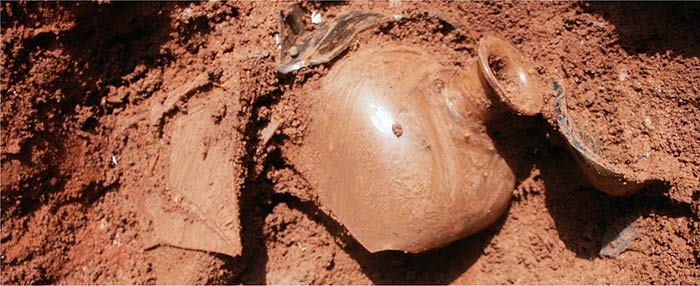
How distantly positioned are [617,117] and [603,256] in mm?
364

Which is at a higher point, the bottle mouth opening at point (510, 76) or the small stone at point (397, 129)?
the bottle mouth opening at point (510, 76)

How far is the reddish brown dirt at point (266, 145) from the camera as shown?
1694 mm

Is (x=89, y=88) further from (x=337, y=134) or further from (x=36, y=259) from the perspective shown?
(x=337, y=134)

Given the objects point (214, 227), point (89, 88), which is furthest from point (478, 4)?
point (89, 88)

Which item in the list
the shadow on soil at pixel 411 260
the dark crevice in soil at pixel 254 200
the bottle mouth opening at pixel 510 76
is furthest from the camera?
the shadow on soil at pixel 411 260

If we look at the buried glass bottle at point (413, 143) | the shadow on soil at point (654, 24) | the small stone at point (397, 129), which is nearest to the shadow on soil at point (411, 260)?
the buried glass bottle at point (413, 143)

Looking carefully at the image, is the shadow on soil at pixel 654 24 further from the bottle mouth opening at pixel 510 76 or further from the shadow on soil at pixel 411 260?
the shadow on soil at pixel 411 260

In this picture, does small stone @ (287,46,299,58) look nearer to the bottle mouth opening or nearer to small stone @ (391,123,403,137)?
small stone @ (391,123,403,137)

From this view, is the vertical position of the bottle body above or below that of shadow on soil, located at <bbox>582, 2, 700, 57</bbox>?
below

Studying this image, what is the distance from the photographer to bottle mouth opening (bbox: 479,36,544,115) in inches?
61.7

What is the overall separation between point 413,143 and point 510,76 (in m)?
0.28

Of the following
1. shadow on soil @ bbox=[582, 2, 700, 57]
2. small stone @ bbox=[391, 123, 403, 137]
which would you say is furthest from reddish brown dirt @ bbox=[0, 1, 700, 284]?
Result: small stone @ bbox=[391, 123, 403, 137]

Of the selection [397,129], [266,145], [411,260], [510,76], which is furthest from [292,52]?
[411,260]

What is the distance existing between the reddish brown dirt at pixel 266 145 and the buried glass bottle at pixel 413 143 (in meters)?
0.07
